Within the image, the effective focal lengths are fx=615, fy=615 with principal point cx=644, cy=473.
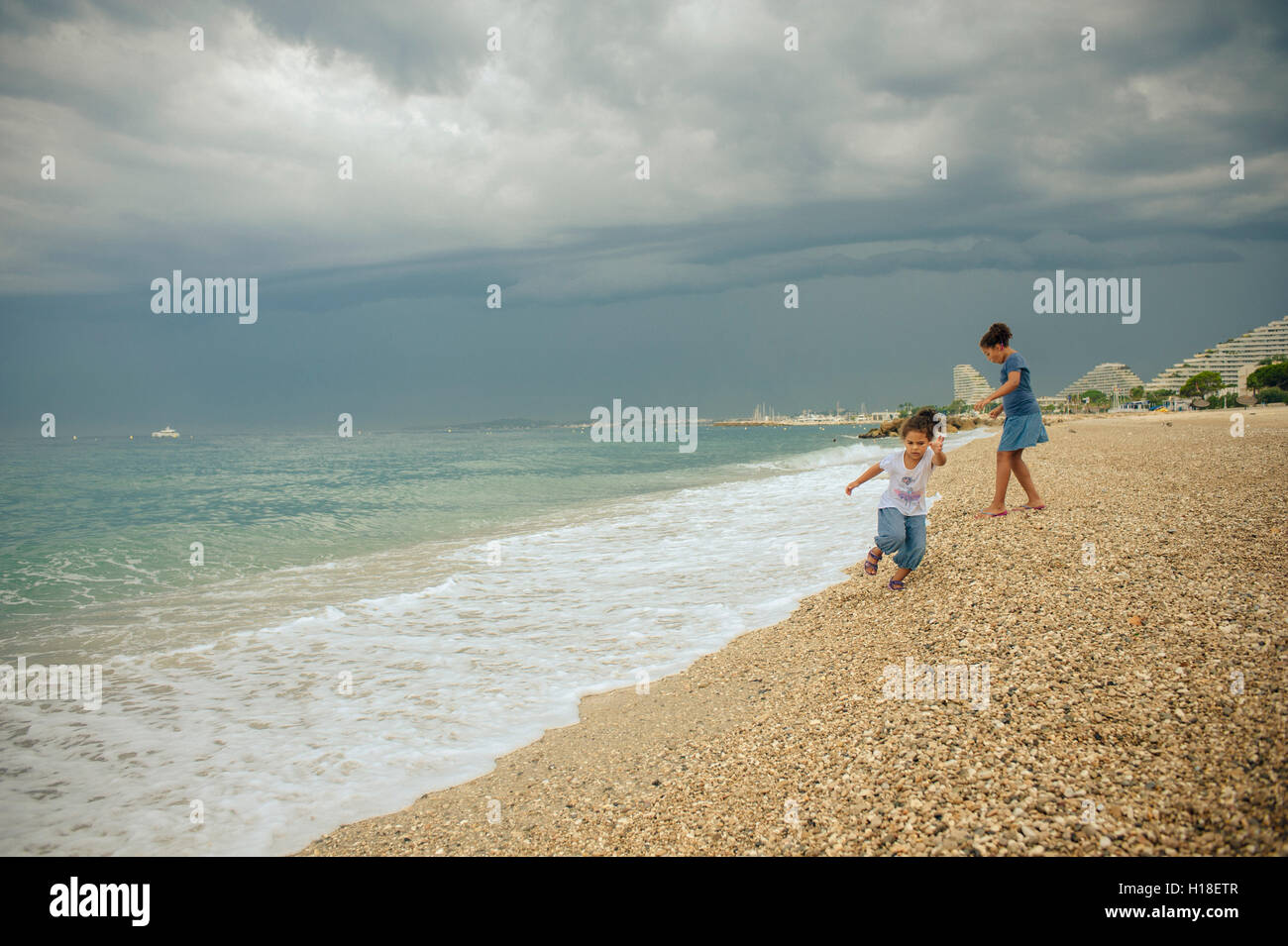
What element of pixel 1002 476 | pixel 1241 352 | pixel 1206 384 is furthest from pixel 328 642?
pixel 1241 352

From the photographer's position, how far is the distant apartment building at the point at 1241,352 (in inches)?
5310

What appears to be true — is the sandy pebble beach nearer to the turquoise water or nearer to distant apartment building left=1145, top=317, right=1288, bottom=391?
the turquoise water

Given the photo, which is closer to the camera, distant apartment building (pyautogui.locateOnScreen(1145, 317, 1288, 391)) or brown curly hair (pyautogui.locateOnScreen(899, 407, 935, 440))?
brown curly hair (pyautogui.locateOnScreen(899, 407, 935, 440))

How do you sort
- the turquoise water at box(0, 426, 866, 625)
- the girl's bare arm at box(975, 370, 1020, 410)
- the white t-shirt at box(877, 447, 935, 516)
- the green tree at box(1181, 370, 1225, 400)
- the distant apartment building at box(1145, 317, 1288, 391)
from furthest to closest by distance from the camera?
the distant apartment building at box(1145, 317, 1288, 391) < the green tree at box(1181, 370, 1225, 400) < the turquoise water at box(0, 426, 866, 625) < the girl's bare arm at box(975, 370, 1020, 410) < the white t-shirt at box(877, 447, 935, 516)

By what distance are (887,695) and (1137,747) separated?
1.37 meters

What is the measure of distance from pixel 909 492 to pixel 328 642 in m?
Result: 6.62

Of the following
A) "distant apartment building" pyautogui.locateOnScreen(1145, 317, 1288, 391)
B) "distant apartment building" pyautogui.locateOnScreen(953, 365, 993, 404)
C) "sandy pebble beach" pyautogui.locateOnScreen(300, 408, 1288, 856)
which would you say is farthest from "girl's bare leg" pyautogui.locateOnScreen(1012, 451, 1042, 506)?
"distant apartment building" pyautogui.locateOnScreen(953, 365, 993, 404)

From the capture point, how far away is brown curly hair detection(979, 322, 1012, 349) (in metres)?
8.08

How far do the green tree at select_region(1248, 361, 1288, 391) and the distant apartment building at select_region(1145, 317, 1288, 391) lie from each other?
51.3 m

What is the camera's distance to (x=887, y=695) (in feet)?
13.3

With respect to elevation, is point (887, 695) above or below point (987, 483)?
below
